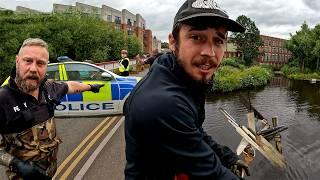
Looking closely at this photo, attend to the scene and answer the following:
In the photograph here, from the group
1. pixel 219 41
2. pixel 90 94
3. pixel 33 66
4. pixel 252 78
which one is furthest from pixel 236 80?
pixel 219 41

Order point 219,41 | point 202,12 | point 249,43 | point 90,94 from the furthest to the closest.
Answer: point 249,43, point 90,94, point 219,41, point 202,12

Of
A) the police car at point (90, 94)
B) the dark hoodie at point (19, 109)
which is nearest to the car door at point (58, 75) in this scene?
the police car at point (90, 94)

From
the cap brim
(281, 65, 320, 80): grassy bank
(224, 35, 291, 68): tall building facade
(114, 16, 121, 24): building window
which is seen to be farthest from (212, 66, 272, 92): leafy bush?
(114, 16, 121, 24): building window

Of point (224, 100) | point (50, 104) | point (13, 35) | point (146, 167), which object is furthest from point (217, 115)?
point (13, 35)

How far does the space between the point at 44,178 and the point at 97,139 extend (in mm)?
6194

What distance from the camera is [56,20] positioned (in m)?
37.3

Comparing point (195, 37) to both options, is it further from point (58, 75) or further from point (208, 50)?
point (58, 75)

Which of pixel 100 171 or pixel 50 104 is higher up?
pixel 50 104

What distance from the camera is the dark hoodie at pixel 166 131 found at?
1441 millimetres

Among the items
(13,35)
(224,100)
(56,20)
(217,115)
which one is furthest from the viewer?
(56,20)

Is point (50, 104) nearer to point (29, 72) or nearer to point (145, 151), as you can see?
point (29, 72)

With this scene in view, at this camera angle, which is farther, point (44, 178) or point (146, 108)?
point (44, 178)

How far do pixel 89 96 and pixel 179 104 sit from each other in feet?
30.1

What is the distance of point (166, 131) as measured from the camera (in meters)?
1.45
